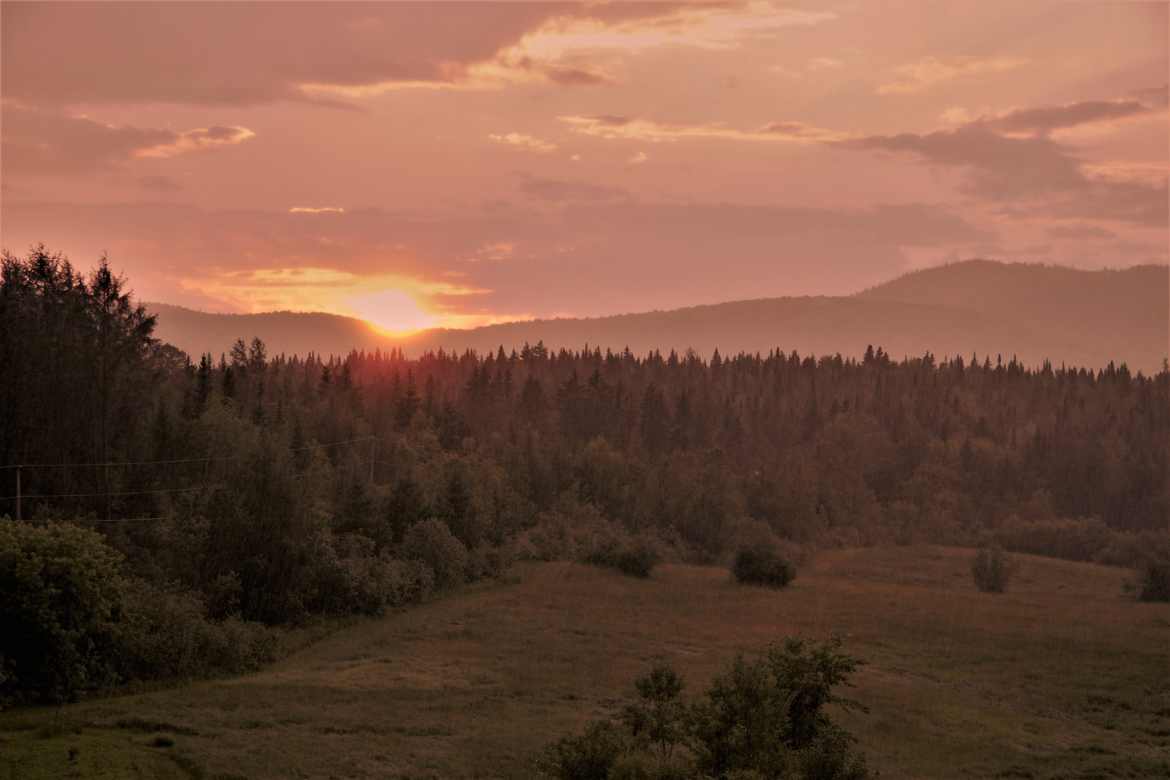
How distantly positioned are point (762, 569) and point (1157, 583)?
39.2m

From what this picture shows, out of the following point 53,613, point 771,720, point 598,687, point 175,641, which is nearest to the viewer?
point 771,720

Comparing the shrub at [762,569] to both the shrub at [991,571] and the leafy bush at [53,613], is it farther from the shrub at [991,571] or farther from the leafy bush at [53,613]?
the leafy bush at [53,613]

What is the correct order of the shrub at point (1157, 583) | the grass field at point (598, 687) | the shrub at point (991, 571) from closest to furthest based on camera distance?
the grass field at point (598, 687) → the shrub at point (1157, 583) → the shrub at point (991, 571)

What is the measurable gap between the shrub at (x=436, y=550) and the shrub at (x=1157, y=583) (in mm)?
67771

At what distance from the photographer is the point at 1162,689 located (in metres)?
66.0

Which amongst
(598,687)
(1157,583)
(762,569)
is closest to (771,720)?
(598,687)

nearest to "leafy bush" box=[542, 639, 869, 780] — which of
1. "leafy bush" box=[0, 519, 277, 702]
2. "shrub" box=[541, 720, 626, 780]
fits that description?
"shrub" box=[541, 720, 626, 780]

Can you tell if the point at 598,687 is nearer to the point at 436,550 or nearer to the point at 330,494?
the point at 436,550

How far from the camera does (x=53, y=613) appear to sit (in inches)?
1809

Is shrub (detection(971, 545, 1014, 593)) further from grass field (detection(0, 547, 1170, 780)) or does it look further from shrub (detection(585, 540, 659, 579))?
shrub (detection(585, 540, 659, 579))

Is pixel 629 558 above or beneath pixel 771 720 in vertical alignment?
beneath

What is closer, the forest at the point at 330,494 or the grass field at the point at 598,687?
the grass field at the point at 598,687

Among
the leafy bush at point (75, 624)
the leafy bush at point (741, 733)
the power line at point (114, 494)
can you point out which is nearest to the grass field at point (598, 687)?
the leafy bush at point (75, 624)

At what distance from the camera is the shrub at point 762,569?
347 ft
